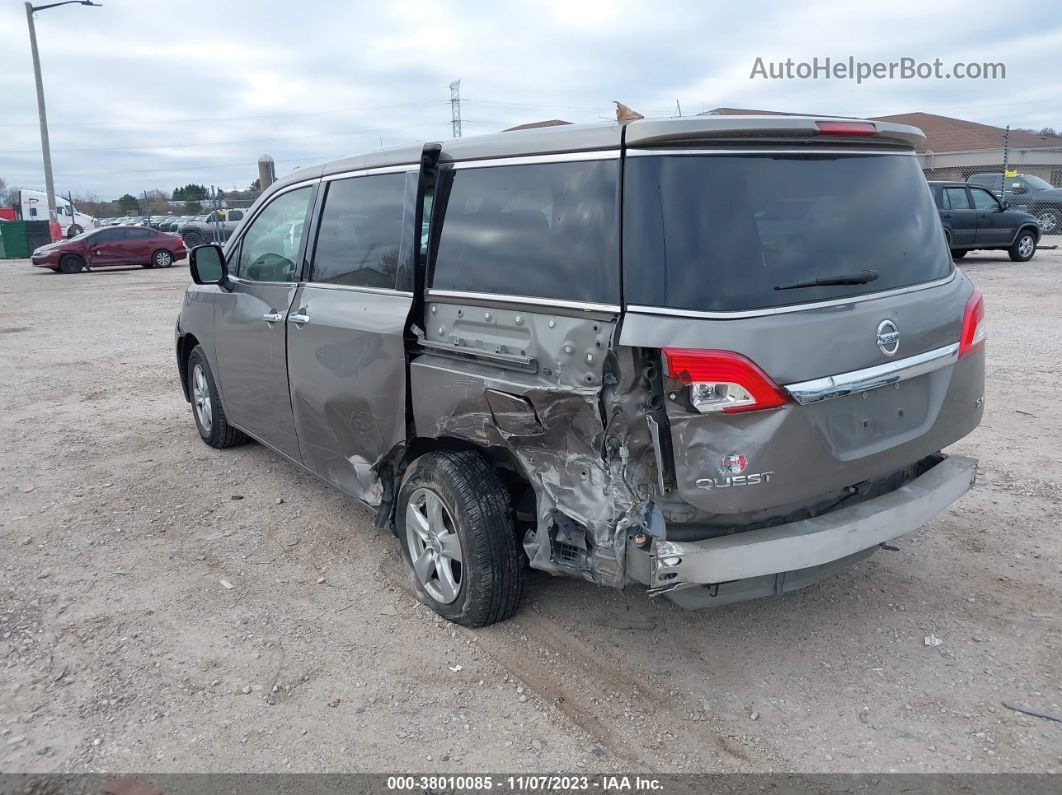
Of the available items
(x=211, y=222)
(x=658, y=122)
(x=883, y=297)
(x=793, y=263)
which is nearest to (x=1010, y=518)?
(x=883, y=297)

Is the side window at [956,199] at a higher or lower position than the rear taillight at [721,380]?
higher

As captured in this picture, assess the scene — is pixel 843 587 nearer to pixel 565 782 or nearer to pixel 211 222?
pixel 565 782

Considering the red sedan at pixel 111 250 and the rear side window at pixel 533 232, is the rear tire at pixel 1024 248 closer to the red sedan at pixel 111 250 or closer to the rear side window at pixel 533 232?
the rear side window at pixel 533 232

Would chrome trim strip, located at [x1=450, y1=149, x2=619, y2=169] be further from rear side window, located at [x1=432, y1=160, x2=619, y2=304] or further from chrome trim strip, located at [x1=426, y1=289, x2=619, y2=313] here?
chrome trim strip, located at [x1=426, y1=289, x2=619, y2=313]

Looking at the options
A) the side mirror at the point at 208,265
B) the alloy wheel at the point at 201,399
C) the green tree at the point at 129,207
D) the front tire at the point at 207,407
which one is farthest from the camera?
the green tree at the point at 129,207

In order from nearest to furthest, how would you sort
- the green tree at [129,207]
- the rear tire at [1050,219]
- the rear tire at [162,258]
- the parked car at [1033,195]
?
the parked car at [1033,195]
the rear tire at [1050,219]
the rear tire at [162,258]
the green tree at [129,207]

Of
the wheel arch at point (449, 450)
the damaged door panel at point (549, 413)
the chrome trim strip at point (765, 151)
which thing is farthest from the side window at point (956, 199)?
the damaged door panel at point (549, 413)

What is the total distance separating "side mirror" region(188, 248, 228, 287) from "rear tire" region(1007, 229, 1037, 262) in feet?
57.8

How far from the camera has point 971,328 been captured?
137 inches

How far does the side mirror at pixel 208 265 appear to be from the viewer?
530 cm

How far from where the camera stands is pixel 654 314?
279 cm

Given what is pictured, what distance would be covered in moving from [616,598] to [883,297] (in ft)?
5.82

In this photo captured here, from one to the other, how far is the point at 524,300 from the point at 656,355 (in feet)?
2.15

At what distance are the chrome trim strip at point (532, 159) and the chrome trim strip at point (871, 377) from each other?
3.38ft
